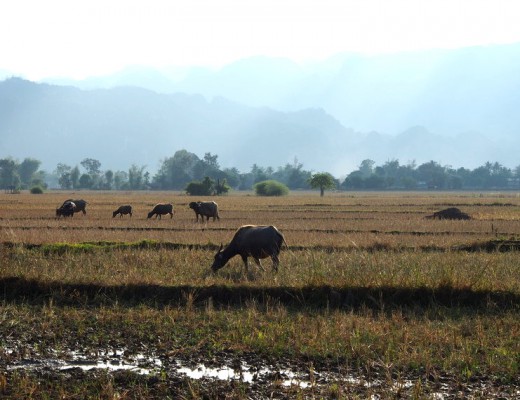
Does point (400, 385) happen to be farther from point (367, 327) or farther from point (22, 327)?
point (22, 327)

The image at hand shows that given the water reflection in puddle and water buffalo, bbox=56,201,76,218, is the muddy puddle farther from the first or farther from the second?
water buffalo, bbox=56,201,76,218

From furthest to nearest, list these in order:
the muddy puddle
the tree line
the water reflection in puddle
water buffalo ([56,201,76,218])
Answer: the tree line → water buffalo ([56,201,76,218]) → the water reflection in puddle → the muddy puddle

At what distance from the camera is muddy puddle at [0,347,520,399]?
6.88 meters

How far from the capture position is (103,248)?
52.5 ft

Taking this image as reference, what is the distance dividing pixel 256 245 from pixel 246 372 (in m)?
5.70

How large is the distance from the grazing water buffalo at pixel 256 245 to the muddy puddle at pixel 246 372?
16.3 ft

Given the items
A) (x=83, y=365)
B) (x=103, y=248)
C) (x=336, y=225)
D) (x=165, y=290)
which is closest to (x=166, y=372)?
(x=83, y=365)

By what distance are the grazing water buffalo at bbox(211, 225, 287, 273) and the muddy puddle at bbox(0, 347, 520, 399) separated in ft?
16.3

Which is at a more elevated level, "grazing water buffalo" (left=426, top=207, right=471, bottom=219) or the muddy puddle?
"grazing water buffalo" (left=426, top=207, right=471, bottom=219)

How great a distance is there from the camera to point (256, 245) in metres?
13.1

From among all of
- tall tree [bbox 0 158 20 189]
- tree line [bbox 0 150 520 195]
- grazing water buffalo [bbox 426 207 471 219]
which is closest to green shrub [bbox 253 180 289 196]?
tree line [bbox 0 150 520 195]

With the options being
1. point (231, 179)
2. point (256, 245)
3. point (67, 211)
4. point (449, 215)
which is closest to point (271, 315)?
point (256, 245)

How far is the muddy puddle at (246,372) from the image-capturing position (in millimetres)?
6875

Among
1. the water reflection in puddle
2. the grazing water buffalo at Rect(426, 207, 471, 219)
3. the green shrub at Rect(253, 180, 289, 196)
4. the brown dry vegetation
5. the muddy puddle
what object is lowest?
the water reflection in puddle
